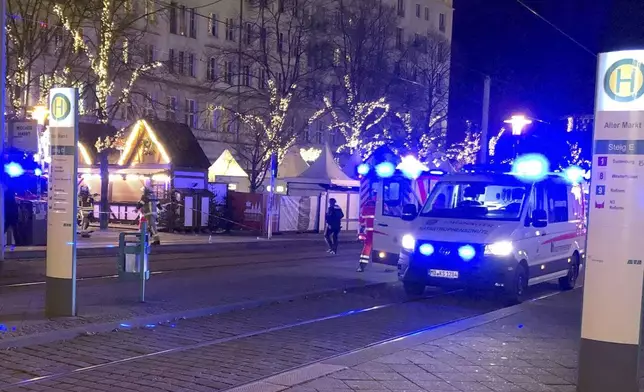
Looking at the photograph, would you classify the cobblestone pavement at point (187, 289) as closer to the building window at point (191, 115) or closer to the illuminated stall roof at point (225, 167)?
the illuminated stall roof at point (225, 167)

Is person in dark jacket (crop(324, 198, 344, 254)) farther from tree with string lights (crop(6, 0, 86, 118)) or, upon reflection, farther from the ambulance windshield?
tree with string lights (crop(6, 0, 86, 118))

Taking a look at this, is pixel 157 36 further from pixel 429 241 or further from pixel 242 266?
pixel 429 241

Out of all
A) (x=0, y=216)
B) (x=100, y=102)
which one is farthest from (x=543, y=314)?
(x=100, y=102)

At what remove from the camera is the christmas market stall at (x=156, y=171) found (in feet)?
92.6

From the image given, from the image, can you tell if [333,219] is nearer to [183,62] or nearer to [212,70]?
[183,62]

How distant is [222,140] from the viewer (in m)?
46.6

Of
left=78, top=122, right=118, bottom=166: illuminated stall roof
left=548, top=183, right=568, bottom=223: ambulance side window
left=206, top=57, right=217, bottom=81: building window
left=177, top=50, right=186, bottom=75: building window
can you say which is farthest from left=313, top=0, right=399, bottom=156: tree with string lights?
left=548, top=183, right=568, bottom=223: ambulance side window

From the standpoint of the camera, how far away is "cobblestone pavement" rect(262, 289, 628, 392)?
6.57m

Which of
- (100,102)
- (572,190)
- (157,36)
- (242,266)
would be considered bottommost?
(242,266)

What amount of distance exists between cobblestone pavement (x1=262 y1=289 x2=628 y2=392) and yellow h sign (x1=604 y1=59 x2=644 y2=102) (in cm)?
285

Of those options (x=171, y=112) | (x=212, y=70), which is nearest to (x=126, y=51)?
(x=171, y=112)

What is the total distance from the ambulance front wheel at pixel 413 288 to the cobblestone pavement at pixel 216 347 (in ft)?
2.58

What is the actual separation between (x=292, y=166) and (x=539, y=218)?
23.2m

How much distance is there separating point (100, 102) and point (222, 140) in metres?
20.4
